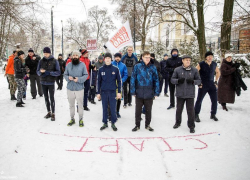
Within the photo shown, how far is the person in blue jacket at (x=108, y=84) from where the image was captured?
5.44m

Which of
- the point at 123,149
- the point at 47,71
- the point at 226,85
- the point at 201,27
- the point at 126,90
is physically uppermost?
the point at 201,27

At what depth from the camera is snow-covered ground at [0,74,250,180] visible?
3.41 meters

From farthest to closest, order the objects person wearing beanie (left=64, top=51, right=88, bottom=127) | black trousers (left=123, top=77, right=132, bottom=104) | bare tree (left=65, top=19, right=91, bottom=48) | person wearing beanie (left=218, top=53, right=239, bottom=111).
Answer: bare tree (left=65, top=19, right=91, bottom=48)
black trousers (left=123, top=77, right=132, bottom=104)
person wearing beanie (left=218, top=53, right=239, bottom=111)
person wearing beanie (left=64, top=51, right=88, bottom=127)

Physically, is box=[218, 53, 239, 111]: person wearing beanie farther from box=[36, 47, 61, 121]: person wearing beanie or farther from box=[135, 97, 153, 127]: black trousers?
box=[36, 47, 61, 121]: person wearing beanie

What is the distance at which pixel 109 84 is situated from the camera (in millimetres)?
5434

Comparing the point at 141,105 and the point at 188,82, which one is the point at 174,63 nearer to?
the point at 188,82

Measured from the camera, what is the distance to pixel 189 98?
5.43 m

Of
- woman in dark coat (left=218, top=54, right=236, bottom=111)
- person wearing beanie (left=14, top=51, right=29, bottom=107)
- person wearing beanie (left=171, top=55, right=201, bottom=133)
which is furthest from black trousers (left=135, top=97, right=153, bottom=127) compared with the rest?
person wearing beanie (left=14, top=51, right=29, bottom=107)

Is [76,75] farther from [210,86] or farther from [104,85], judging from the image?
[210,86]

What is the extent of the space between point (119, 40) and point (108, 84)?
368 centimetres

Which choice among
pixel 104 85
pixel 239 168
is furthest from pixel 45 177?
pixel 239 168

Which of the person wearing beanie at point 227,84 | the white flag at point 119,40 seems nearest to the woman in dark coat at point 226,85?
the person wearing beanie at point 227,84

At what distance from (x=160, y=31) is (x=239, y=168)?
3944 cm

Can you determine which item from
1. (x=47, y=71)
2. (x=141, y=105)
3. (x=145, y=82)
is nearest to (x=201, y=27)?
(x=145, y=82)
